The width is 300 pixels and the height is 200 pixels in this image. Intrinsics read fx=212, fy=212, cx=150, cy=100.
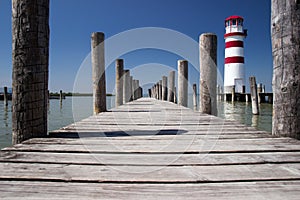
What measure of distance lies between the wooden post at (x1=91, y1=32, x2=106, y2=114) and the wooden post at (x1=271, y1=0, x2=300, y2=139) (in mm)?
3632

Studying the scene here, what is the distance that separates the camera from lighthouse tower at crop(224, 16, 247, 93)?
2636 centimetres

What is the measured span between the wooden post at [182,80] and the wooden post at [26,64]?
5.73m

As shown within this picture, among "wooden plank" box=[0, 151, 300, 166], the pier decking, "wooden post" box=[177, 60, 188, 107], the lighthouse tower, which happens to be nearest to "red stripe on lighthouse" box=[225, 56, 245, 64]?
the lighthouse tower

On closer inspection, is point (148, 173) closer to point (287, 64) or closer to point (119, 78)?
point (287, 64)

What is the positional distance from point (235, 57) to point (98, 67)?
24889mm

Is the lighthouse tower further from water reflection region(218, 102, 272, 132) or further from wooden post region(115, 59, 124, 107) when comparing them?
wooden post region(115, 59, 124, 107)

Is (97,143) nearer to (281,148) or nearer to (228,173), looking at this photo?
(228,173)

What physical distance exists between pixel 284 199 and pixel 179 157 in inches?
29.4

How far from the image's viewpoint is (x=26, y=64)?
84.1 inches

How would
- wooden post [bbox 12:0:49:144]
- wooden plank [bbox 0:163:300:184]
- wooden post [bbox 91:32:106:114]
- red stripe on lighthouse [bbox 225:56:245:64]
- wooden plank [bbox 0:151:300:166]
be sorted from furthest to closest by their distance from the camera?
red stripe on lighthouse [bbox 225:56:245:64] → wooden post [bbox 91:32:106:114] → wooden post [bbox 12:0:49:144] → wooden plank [bbox 0:151:300:166] → wooden plank [bbox 0:163:300:184]

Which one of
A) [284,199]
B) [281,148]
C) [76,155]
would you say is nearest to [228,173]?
[284,199]

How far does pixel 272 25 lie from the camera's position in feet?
7.81

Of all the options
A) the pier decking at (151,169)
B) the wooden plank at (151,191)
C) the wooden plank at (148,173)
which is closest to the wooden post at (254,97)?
the pier decking at (151,169)

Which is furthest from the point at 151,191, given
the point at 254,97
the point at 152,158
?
the point at 254,97
